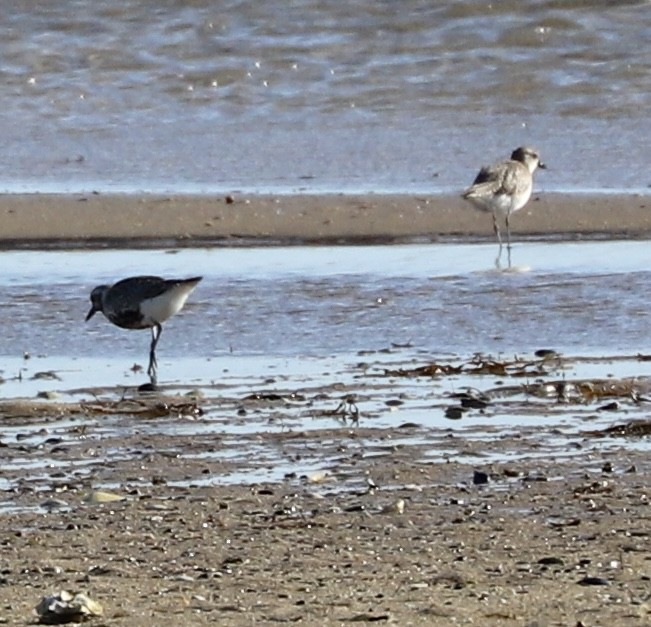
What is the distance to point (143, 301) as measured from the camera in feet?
29.7

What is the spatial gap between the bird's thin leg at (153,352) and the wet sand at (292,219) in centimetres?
403

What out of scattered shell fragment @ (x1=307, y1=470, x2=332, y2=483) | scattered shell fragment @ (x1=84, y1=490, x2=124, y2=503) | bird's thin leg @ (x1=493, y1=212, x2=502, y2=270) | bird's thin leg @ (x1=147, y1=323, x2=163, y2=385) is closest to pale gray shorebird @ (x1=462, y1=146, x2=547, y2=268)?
bird's thin leg @ (x1=493, y1=212, x2=502, y2=270)

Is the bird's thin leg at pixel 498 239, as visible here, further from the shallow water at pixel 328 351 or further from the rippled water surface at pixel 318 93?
the rippled water surface at pixel 318 93

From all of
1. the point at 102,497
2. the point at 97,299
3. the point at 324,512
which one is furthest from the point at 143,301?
the point at 324,512

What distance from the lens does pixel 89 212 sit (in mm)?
14133

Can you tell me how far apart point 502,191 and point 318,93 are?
23.9 feet

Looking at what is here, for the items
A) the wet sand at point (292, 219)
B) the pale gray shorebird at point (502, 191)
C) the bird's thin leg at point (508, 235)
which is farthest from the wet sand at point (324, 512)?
the wet sand at point (292, 219)

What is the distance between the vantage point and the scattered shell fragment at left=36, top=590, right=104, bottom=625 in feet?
14.6

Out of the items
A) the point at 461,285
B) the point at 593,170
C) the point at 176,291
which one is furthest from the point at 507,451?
the point at 593,170

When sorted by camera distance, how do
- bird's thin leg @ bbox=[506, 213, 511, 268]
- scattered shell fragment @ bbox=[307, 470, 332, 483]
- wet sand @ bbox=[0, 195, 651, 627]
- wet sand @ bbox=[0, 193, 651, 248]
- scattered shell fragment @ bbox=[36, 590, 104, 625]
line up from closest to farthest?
1. scattered shell fragment @ bbox=[36, 590, 104, 625]
2. wet sand @ bbox=[0, 195, 651, 627]
3. scattered shell fragment @ bbox=[307, 470, 332, 483]
4. bird's thin leg @ bbox=[506, 213, 511, 268]
5. wet sand @ bbox=[0, 193, 651, 248]

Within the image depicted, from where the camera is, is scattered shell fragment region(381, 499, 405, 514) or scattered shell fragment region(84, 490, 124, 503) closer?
scattered shell fragment region(381, 499, 405, 514)

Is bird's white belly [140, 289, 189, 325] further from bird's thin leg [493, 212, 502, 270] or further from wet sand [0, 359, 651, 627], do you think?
bird's thin leg [493, 212, 502, 270]

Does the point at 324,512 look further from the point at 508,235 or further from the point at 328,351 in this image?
the point at 508,235

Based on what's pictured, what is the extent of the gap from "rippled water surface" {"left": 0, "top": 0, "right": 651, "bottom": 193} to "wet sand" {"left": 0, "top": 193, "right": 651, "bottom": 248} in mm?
923
